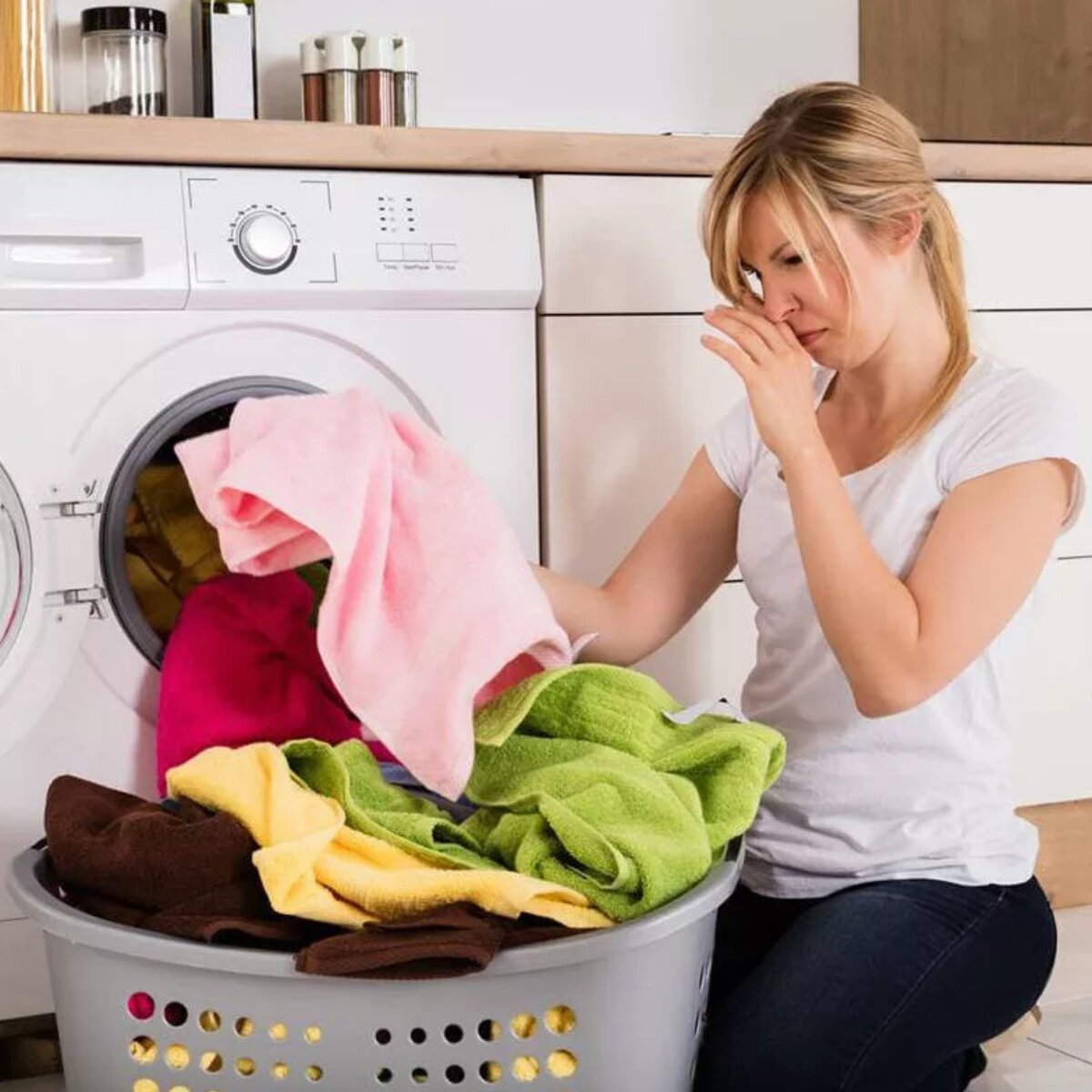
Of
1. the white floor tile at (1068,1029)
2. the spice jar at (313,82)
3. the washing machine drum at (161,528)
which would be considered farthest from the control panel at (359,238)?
the white floor tile at (1068,1029)

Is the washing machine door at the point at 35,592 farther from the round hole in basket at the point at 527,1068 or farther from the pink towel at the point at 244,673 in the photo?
the round hole in basket at the point at 527,1068

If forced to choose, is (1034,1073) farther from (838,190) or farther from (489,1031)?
(838,190)

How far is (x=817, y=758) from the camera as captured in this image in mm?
1526

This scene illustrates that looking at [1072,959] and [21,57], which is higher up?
[21,57]

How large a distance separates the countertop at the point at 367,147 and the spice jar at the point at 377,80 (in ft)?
1.34

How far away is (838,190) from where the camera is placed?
144 centimetres

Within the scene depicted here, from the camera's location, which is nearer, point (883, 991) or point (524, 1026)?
point (524, 1026)

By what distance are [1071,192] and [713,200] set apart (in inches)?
29.6

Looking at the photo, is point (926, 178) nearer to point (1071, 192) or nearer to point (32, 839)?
point (1071, 192)

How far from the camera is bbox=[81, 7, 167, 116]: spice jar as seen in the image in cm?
213

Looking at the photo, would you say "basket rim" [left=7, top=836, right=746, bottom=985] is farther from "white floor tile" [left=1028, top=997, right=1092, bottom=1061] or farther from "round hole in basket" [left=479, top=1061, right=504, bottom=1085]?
"white floor tile" [left=1028, top=997, right=1092, bottom=1061]

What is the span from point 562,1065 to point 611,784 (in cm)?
20

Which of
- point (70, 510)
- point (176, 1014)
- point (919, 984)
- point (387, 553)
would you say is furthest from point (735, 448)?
point (176, 1014)

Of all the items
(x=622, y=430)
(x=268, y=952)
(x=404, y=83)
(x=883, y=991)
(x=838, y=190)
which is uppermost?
(x=404, y=83)
